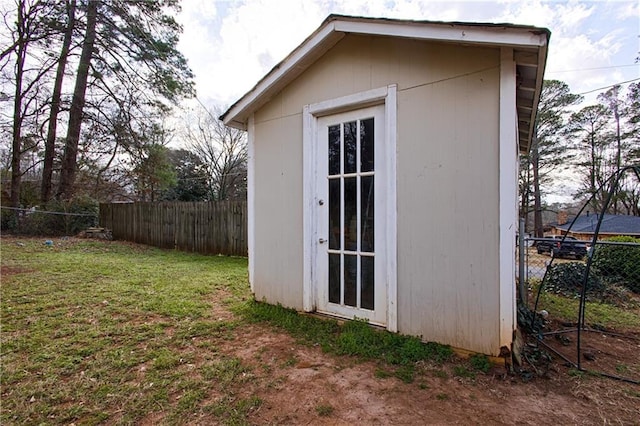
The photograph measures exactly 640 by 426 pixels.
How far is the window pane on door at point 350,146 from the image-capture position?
3102 mm

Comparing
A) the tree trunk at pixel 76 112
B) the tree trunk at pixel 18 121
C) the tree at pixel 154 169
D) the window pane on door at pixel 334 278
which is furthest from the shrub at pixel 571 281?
the tree trunk at pixel 18 121

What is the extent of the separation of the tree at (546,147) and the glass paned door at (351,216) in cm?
1628

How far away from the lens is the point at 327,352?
2.62m

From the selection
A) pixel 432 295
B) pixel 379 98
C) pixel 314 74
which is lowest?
pixel 432 295

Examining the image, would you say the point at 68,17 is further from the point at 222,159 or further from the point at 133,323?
the point at 133,323

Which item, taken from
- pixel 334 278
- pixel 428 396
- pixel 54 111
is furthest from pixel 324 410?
pixel 54 111

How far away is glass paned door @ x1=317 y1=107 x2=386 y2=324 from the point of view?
2.96m

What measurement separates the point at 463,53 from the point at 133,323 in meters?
4.15

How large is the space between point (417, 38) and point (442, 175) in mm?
1177

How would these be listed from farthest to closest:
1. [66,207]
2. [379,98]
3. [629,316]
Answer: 1. [66,207]
2. [629,316]
3. [379,98]

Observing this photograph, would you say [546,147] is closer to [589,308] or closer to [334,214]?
[589,308]

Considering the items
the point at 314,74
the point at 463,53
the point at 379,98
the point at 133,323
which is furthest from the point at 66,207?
Answer: the point at 463,53

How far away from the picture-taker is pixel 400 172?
9.05 feet

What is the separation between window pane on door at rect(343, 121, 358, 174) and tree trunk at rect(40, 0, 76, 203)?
12.0 meters
